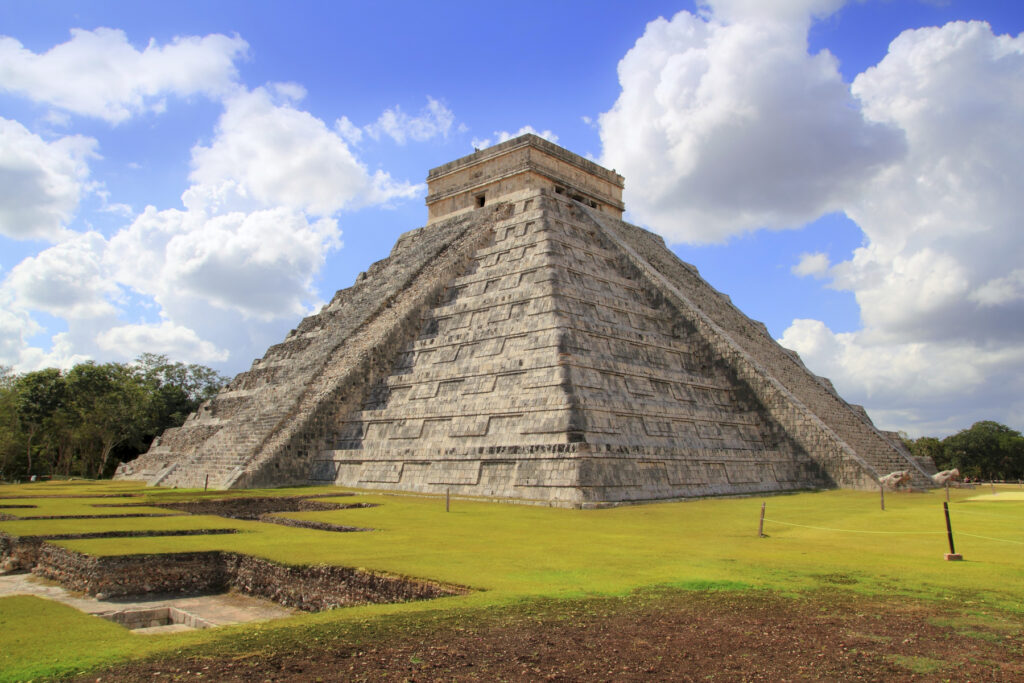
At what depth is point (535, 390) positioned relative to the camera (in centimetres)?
1795

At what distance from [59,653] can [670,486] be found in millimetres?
14448

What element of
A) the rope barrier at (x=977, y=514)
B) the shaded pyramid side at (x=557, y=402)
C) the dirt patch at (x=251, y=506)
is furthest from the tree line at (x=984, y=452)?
the dirt patch at (x=251, y=506)

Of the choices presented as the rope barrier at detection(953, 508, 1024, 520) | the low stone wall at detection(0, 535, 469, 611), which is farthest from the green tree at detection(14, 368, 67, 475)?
the rope barrier at detection(953, 508, 1024, 520)

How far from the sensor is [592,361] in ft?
61.5

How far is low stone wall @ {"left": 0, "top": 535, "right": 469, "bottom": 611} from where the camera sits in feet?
24.2

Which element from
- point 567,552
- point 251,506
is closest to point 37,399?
point 251,506

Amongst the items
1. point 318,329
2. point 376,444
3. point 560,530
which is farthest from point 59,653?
point 318,329

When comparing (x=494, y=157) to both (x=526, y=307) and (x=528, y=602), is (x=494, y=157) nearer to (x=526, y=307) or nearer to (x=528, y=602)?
(x=526, y=307)

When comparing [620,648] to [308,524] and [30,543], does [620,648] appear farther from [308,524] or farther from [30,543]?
[30,543]

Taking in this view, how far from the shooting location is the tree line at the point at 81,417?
42031 mm

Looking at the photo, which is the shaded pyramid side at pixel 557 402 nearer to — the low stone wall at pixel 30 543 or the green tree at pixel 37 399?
the low stone wall at pixel 30 543

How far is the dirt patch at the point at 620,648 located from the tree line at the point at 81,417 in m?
43.5

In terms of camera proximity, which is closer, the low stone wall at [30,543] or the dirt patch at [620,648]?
the dirt patch at [620,648]

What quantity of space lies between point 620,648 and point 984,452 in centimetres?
5931
